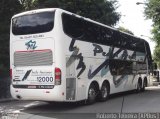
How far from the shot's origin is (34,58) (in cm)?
1500

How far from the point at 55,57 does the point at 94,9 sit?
51.3ft

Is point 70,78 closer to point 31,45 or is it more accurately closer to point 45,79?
point 45,79

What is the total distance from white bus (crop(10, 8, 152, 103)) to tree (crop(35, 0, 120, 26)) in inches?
382

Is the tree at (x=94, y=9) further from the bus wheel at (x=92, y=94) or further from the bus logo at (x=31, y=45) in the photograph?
the bus logo at (x=31, y=45)

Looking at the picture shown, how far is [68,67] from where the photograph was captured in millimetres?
14867

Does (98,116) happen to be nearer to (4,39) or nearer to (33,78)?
(33,78)

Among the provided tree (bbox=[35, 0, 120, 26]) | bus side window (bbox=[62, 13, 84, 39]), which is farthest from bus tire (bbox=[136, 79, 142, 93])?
bus side window (bbox=[62, 13, 84, 39])

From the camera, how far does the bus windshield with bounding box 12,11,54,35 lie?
1483 cm

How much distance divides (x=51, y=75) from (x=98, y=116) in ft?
8.38

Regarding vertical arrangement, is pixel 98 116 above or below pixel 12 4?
below

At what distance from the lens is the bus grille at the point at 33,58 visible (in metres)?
14.7

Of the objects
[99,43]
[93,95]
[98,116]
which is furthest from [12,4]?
[98,116]

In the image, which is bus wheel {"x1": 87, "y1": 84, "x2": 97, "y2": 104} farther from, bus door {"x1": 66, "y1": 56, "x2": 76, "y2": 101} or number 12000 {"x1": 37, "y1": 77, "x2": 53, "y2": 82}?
number 12000 {"x1": 37, "y1": 77, "x2": 53, "y2": 82}

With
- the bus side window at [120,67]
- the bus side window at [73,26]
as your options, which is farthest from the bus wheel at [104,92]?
the bus side window at [73,26]
